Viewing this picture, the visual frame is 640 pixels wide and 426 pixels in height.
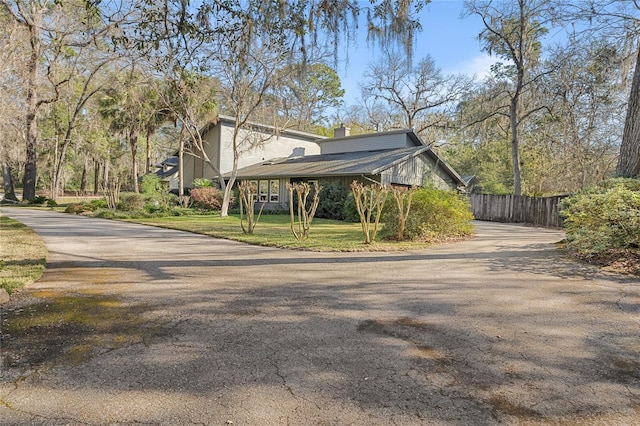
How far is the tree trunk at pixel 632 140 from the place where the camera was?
9.62 meters

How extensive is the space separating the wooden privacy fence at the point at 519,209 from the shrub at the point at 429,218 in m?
8.96

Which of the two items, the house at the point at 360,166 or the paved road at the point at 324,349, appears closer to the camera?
the paved road at the point at 324,349

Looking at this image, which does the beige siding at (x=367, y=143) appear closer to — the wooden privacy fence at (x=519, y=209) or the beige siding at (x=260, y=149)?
the beige siding at (x=260, y=149)

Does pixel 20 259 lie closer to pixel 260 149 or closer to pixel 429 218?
pixel 429 218

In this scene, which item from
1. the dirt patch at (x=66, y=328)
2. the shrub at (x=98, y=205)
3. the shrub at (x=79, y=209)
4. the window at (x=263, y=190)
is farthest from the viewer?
the window at (x=263, y=190)

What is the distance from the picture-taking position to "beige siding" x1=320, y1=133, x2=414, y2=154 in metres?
23.5

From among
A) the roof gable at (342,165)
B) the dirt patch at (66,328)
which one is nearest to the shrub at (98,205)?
the roof gable at (342,165)

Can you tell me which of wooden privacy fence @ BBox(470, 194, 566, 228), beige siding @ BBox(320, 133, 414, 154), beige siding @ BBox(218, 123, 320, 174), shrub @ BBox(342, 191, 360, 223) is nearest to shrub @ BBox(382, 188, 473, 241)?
shrub @ BBox(342, 191, 360, 223)

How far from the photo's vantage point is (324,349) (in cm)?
339

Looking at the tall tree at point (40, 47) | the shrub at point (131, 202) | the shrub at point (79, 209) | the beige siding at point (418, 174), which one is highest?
the tall tree at point (40, 47)

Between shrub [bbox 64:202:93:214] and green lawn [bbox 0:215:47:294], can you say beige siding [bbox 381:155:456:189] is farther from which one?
shrub [bbox 64:202:93:214]

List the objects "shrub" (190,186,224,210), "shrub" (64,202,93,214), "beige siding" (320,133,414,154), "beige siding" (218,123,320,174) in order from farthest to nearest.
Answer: "beige siding" (218,123,320,174) < "beige siding" (320,133,414,154) < "shrub" (190,186,224,210) < "shrub" (64,202,93,214)

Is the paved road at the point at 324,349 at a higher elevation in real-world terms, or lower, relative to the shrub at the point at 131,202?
lower

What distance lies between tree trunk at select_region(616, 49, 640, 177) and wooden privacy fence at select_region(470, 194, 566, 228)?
8.64 meters
